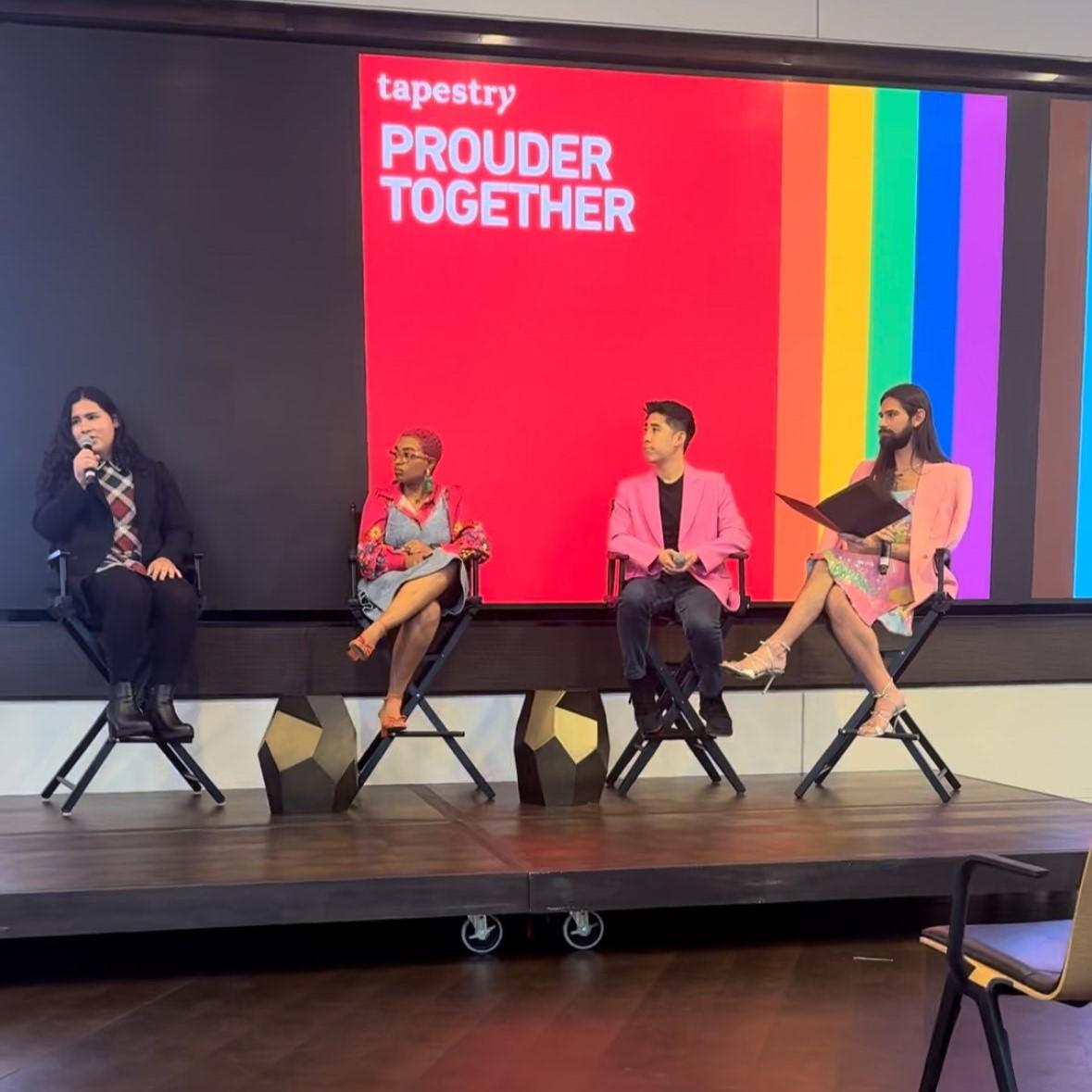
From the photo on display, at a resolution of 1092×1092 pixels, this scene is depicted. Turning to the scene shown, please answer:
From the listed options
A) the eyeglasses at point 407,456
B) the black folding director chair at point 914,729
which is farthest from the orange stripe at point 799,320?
the eyeglasses at point 407,456

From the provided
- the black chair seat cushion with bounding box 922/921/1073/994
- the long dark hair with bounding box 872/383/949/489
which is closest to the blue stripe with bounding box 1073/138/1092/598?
the long dark hair with bounding box 872/383/949/489

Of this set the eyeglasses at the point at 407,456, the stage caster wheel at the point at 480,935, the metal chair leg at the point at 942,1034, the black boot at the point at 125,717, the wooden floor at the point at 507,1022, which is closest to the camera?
the metal chair leg at the point at 942,1034

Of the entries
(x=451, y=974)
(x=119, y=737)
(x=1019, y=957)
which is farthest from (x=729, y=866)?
(x=119, y=737)

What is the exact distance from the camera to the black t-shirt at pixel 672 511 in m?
3.88

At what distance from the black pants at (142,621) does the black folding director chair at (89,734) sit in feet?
0.17

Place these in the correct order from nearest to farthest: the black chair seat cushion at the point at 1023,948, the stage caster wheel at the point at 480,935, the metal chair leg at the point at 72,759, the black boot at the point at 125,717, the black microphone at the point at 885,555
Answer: the black chair seat cushion at the point at 1023,948 → the stage caster wheel at the point at 480,935 → the black boot at the point at 125,717 → the metal chair leg at the point at 72,759 → the black microphone at the point at 885,555

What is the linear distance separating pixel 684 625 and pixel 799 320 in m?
1.44

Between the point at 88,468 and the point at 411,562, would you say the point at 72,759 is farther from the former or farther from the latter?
the point at 411,562

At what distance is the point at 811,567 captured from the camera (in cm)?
386

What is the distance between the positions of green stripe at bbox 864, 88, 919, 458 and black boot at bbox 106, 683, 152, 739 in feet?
8.91

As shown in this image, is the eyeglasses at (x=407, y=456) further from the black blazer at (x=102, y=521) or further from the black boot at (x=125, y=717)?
the black boot at (x=125, y=717)

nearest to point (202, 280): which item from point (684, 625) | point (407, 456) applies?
point (407, 456)

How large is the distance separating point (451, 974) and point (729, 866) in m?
0.67

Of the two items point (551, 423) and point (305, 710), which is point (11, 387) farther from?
point (551, 423)
